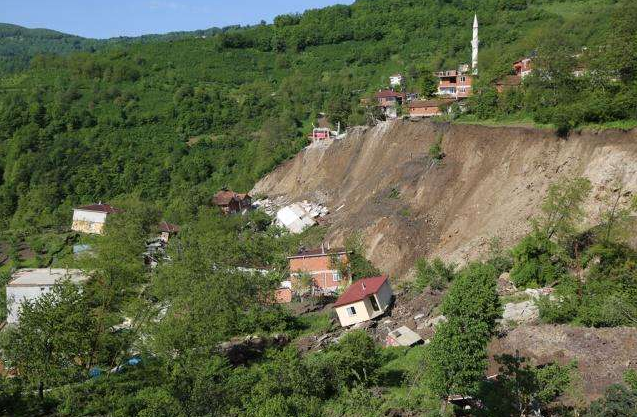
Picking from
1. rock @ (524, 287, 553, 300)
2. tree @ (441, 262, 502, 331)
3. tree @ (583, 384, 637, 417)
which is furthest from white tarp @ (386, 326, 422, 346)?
tree @ (583, 384, 637, 417)

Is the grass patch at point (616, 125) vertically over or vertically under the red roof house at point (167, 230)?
over

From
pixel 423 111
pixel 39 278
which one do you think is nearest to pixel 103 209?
pixel 39 278

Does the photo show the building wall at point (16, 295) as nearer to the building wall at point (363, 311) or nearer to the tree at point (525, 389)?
the building wall at point (363, 311)

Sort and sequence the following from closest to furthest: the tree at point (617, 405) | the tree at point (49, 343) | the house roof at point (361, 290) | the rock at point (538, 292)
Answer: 1. the tree at point (617, 405)
2. the tree at point (49, 343)
3. the rock at point (538, 292)
4. the house roof at point (361, 290)

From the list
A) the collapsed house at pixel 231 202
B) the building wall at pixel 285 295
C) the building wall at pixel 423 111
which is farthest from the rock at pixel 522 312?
the collapsed house at pixel 231 202

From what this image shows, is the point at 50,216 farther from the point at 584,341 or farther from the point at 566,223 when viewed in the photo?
the point at 584,341

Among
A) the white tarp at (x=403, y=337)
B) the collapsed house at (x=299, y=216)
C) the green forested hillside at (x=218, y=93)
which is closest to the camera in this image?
the white tarp at (x=403, y=337)

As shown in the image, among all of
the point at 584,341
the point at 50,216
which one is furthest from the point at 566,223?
the point at 50,216
